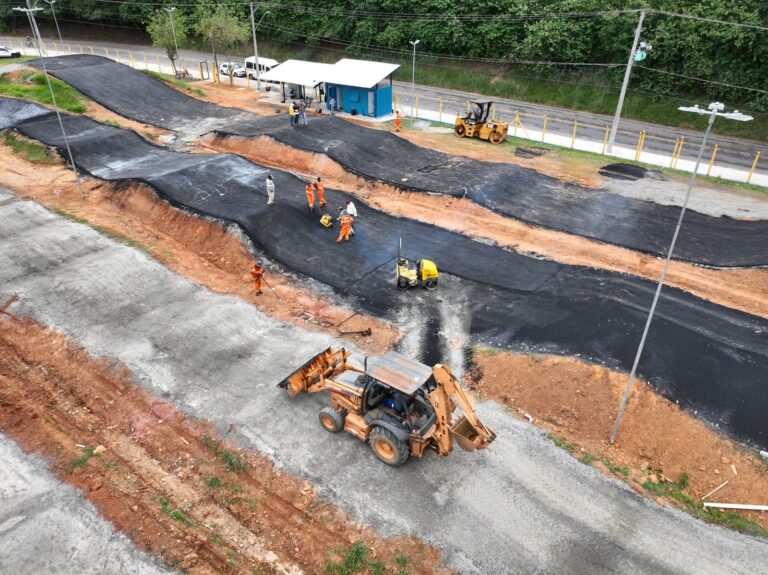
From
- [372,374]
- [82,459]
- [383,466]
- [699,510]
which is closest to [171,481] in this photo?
[82,459]

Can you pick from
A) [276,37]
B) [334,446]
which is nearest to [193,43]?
[276,37]

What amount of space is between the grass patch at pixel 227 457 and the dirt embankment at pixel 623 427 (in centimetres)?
632

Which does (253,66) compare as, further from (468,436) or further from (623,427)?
(623,427)

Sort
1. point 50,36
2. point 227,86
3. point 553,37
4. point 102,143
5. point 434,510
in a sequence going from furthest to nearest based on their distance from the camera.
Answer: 1. point 50,36
2. point 227,86
3. point 553,37
4. point 102,143
5. point 434,510

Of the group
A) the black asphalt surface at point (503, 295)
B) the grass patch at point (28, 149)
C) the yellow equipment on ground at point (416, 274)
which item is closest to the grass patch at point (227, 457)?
the black asphalt surface at point (503, 295)

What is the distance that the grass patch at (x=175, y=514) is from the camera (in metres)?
10.5

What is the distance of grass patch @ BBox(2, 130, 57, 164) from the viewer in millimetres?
27681

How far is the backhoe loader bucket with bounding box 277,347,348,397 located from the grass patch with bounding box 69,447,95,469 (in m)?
→ 4.50

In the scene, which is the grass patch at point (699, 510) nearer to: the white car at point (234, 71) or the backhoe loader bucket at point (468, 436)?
the backhoe loader bucket at point (468, 436)

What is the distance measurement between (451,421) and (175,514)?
597cm

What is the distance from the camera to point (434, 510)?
1088 centimetres

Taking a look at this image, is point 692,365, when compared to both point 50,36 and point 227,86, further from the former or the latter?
point 50,36

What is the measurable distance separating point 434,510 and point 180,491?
5407mm

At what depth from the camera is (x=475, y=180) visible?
26.8 m
